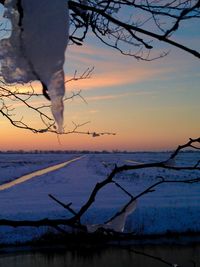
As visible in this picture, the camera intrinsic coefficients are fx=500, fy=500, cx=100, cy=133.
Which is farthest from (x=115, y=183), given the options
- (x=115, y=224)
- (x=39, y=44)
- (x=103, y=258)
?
(x=103, y=258)

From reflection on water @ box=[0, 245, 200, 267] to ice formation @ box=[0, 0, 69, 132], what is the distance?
1202cm

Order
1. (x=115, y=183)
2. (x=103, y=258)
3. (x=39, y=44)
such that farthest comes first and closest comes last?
(x=103, y=258) < (x=115, y=183) < (x=39, y=44)

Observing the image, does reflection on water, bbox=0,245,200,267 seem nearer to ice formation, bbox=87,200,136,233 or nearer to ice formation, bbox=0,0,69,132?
ice formation, bbox=87,200,136,233

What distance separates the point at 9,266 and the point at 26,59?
42.6 feet

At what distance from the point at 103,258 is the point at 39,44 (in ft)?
44.2

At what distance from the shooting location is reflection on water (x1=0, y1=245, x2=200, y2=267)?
520 inches

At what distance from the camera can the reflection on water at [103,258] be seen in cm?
1320

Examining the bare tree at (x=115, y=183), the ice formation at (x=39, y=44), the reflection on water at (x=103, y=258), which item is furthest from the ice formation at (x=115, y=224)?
the reflection on water at (x=103, y=258)

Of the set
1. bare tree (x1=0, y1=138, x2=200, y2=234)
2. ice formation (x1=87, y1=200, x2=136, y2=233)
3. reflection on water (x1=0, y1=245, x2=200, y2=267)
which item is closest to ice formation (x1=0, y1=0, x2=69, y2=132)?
bare tree (x1=0, y1=138, x2=200, y2=234)

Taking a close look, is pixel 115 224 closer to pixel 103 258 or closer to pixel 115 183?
pixel 115 183

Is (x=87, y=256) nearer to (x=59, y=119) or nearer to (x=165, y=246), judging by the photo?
(x=165, y=246)

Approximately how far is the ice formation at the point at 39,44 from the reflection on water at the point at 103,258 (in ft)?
39.4

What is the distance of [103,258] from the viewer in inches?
546

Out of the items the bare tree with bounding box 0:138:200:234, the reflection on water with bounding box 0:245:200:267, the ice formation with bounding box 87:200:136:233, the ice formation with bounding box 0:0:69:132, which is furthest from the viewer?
the reflection on water with bounding box 0:245:200:267
